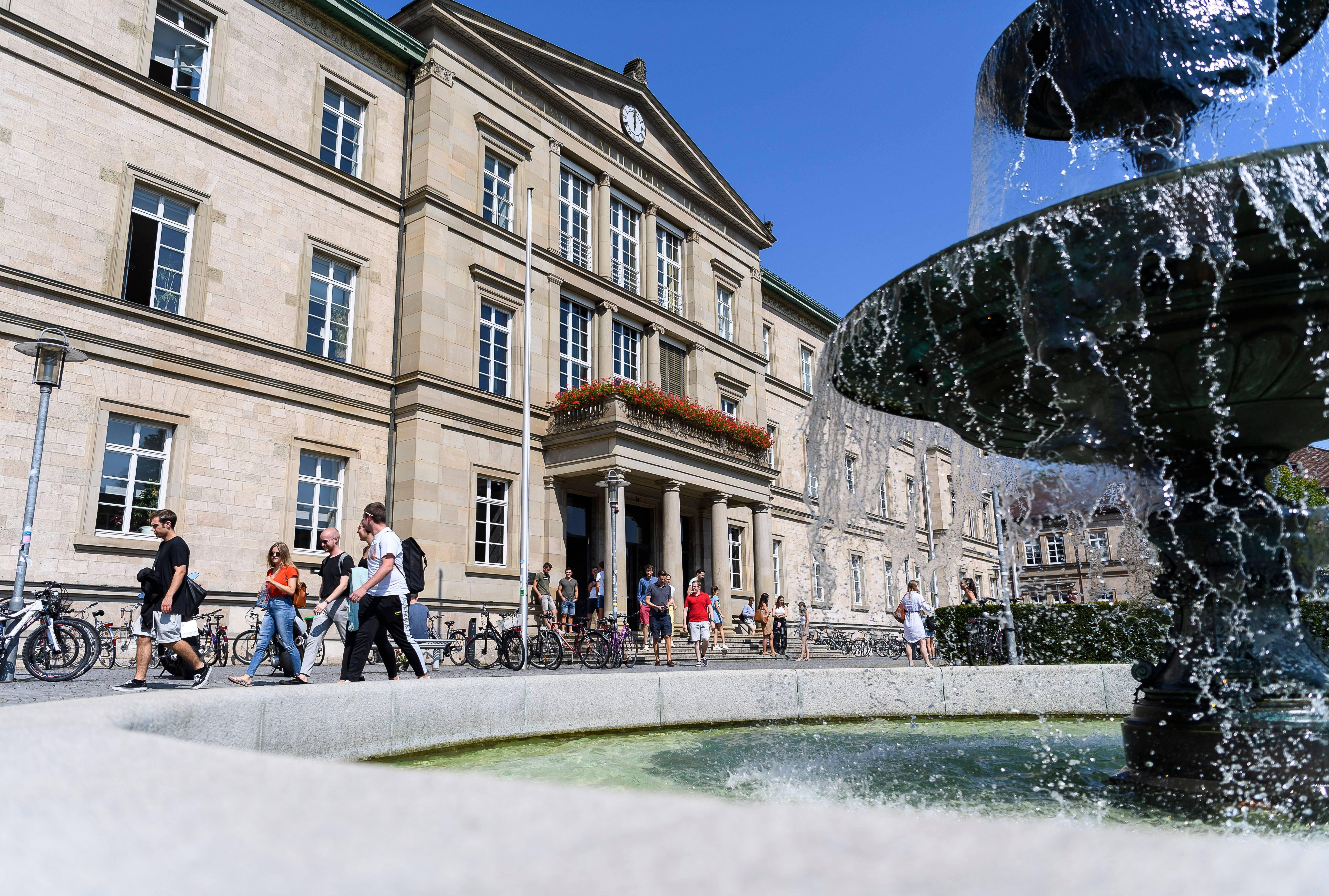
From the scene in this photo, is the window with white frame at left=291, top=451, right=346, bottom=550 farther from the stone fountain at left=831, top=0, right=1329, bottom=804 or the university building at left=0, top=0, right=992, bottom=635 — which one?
the stone fountain at left=831, top=0, right=1329, bottom=804

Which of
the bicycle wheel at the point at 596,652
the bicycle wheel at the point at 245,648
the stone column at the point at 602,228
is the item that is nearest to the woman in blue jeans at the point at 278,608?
the bicycle wheel at the point at 245,648

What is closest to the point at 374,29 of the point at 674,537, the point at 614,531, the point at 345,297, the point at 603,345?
the point at 345,297

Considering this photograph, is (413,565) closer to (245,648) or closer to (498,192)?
(245,648)

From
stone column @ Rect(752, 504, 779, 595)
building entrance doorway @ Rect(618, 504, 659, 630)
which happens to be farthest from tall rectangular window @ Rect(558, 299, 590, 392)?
stone column @ Rect(752, 504, 779, 595)

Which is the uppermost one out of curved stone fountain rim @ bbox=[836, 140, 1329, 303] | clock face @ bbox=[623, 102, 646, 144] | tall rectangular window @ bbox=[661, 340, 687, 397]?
clock face @ bbox=[623, 102, 646, 144]

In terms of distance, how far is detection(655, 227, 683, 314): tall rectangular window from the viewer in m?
30.0

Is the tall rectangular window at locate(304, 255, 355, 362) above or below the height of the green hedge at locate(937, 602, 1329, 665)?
above

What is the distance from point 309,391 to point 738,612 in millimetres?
15327

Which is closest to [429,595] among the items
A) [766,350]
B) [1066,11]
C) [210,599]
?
[210,599]

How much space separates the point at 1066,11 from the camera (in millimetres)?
5430

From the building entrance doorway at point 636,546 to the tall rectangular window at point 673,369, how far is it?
4.05 meters

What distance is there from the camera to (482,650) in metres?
17.5

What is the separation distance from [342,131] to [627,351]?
10335 mm

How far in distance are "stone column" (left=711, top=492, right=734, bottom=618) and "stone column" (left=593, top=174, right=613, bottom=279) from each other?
7.66 metres
